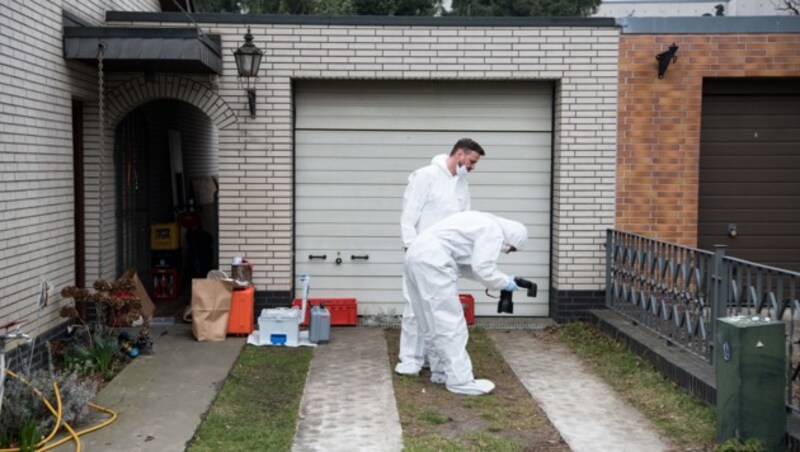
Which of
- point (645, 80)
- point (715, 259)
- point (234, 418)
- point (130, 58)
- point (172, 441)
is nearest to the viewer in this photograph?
point (172, 441)

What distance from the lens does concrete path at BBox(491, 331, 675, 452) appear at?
6289mm

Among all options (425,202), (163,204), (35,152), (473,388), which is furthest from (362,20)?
(163,204)

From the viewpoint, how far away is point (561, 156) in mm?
10445

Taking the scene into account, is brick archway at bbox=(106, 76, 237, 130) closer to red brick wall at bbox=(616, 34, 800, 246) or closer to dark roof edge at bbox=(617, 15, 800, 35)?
red brick wall at bbox=(616, 34, 800, 246)

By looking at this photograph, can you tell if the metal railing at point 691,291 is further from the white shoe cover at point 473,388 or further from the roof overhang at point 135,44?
the roof overhang at point 135,44

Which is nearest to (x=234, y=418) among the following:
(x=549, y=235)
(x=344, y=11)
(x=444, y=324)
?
(x=444, y=324)

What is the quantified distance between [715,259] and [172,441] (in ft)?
14.4

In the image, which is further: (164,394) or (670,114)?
(670,114)

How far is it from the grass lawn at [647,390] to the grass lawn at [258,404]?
106 inches

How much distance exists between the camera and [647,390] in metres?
7.50

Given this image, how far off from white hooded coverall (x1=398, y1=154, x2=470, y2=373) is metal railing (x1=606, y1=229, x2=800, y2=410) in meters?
2.07

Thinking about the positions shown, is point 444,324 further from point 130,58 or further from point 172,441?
point 130,58

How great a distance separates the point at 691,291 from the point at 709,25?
3776mm

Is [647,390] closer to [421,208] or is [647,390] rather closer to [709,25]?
[421,208]
